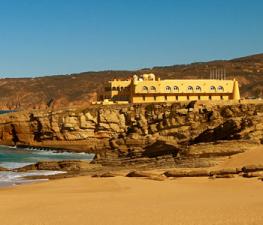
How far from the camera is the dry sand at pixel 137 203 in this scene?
14.1 m

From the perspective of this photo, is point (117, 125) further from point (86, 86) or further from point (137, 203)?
point (86, 86)

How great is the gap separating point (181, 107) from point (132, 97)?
30.6ft

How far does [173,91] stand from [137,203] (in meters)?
47.0

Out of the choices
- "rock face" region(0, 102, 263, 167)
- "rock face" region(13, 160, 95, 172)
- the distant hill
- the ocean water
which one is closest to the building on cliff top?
"rock face" region(0, 102, 263, 167)

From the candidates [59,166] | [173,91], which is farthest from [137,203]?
[173,91]

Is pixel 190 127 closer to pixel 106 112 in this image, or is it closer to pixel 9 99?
pixel 106 112

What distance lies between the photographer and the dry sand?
14.1 m

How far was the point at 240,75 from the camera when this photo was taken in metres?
160

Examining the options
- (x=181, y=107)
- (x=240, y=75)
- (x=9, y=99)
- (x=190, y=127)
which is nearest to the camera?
(x=190, y=127)

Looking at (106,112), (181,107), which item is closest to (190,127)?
(181,107)

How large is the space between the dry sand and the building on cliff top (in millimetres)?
39433

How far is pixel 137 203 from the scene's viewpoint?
16984mm

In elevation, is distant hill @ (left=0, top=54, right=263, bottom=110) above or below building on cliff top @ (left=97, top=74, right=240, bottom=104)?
above

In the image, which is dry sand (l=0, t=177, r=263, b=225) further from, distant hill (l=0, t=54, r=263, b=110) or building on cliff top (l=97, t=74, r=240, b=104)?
distant hill (l=0, t=54, r=263, b=110)
